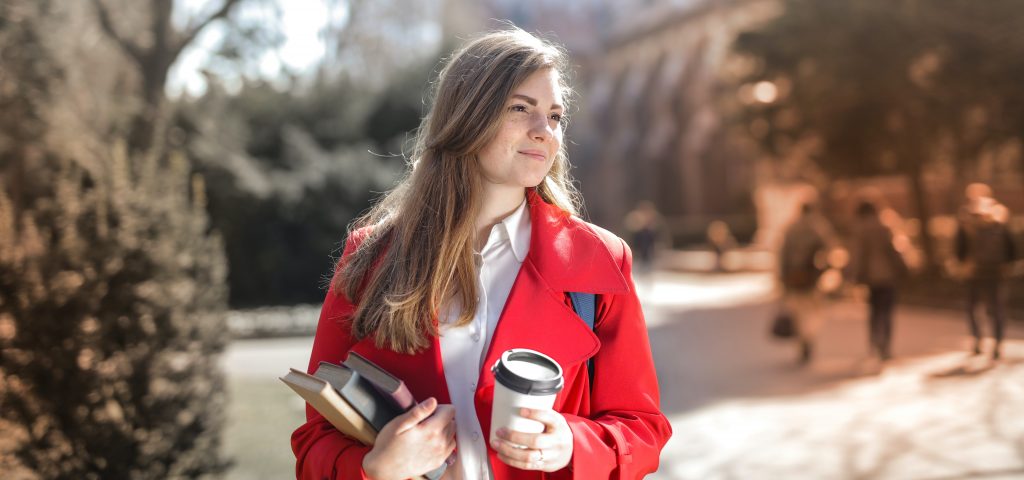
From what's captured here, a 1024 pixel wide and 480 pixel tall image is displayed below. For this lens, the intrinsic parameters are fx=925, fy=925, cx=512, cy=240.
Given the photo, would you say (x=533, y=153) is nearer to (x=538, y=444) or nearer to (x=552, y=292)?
(x=552, y=292)

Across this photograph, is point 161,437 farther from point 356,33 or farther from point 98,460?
point 356,33

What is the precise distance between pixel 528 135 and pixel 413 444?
2.35ft

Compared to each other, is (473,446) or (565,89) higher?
(565,89)

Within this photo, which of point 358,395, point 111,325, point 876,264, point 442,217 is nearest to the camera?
point 358,395

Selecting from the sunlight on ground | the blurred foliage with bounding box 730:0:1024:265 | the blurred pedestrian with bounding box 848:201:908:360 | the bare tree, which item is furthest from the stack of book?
the blurred foliage with bounding box 730:0:1024:265

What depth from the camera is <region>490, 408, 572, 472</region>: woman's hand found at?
5.65ft

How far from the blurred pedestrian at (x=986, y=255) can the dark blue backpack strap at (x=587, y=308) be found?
10.2m

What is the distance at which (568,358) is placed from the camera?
197 cm

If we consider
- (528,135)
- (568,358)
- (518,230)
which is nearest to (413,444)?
(568,358)

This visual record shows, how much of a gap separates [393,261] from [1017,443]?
7155 mm

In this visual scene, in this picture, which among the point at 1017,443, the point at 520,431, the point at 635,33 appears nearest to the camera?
the point at 520,431

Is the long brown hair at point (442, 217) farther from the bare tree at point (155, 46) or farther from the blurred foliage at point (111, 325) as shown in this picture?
the bare tree at point (155, 46)

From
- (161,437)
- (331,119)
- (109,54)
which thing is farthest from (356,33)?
(161,437)

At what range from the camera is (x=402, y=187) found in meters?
2.33
